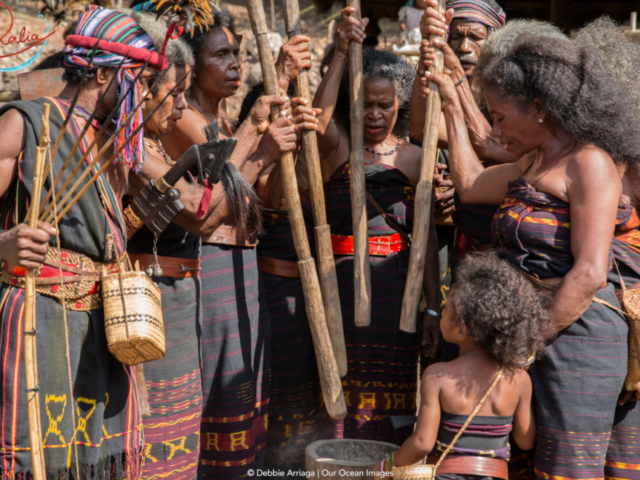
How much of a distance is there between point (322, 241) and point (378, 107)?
2.74 feet

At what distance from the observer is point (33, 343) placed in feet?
6.53

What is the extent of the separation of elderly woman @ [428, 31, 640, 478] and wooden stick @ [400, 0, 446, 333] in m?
0.48

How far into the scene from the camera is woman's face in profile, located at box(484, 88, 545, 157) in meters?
2.46

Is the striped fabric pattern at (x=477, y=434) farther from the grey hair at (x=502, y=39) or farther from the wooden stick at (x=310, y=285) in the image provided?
the grey hair at (x=502, y=39)

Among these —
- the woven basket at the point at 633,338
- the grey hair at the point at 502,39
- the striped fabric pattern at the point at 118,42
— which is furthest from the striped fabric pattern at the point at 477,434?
the striped fabric pattern at the point at 118,42

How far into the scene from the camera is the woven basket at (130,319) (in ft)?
7.18

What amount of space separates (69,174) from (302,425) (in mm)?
1996

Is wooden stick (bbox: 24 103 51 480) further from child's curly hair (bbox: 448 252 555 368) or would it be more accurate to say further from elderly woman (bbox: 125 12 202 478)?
child's curly hair (bbox: 448 252 555 368)

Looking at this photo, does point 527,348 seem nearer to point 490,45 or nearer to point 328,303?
point 328,303

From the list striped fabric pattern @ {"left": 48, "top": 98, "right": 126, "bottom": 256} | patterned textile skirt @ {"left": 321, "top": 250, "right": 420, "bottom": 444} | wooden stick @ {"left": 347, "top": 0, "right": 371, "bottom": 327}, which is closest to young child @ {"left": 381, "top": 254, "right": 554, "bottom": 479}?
wooden stick @ {"left": 347, "top": 0, "right": 371, "bottom": 327}

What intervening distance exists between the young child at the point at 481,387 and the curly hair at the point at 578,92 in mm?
563

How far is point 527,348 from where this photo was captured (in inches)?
94.3

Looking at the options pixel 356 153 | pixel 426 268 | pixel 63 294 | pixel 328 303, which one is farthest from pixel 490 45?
pixel 63 294

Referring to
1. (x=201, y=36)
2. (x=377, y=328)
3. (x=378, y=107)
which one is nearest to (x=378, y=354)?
(x=377, y=328)
